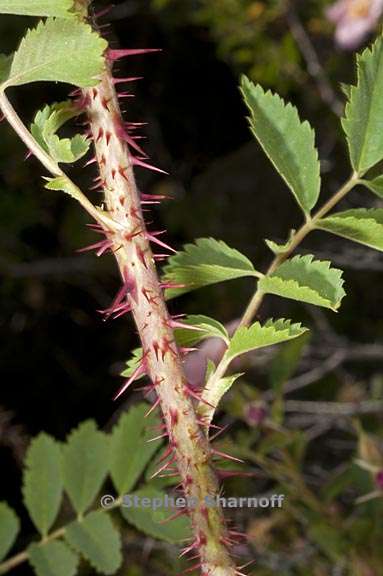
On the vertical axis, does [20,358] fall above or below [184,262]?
below

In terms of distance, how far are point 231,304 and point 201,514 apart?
5.75ft

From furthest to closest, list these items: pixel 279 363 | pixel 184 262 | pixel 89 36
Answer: pixel 279 363 → pixel 184 262 → pixel 89 36

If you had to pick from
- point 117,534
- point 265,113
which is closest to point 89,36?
point 265,113

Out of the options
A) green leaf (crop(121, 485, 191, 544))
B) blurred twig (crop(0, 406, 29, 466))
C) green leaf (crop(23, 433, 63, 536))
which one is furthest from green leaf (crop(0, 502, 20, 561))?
blurred twig (crop(0, 406, 29, 466))

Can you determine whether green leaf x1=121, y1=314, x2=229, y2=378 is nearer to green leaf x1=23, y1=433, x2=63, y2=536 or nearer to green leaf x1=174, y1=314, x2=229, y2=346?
green leaf x1=174, y1=314, x2=229, y2=346

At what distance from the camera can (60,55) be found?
574 millimetres

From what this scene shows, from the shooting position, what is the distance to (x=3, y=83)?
23.8 inches

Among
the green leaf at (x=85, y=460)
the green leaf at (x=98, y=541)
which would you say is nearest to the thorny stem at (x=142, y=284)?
the green leaf at (x=98, y=541)

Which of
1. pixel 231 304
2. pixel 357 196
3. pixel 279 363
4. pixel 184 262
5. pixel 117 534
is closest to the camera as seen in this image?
pixel 184 262

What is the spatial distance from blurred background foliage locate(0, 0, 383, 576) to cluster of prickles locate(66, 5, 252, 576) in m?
1.11

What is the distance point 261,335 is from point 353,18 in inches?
53.3

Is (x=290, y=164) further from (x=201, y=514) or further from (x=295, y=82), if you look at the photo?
(x=295, y=82)

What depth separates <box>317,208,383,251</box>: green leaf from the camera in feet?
2.09

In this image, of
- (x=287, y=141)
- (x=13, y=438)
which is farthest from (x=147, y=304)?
(x=13, y=438)
